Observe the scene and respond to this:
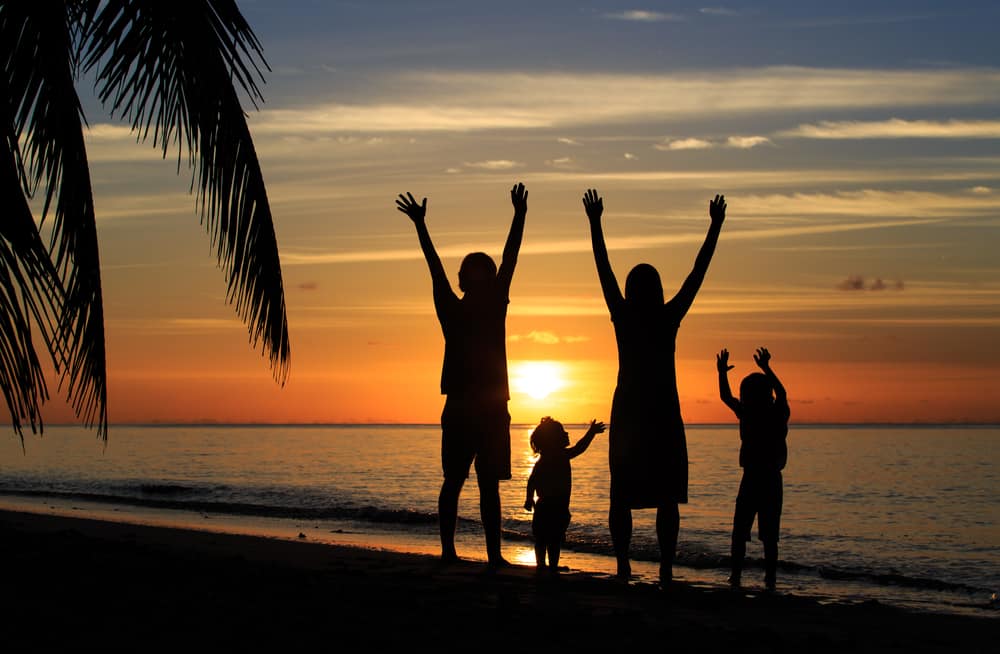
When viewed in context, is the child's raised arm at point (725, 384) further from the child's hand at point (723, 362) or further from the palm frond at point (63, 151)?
the palm frond at point (63, 151)

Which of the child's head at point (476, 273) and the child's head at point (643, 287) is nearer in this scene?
the child's head at point (643, 287)

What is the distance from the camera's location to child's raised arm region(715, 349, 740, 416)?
7.73 m

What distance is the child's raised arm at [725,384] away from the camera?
25.4ft

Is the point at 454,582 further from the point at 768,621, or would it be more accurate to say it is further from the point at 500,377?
the point at 768,621

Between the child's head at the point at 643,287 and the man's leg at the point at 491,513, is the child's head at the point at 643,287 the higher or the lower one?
the higher one

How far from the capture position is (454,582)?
22.4ft

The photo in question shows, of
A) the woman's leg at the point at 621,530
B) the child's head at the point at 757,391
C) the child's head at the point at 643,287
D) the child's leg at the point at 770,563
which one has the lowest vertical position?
the child's leg at the point at 770,563

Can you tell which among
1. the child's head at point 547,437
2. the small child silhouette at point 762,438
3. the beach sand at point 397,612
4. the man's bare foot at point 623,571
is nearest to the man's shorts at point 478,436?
the beach sand at point 397,612

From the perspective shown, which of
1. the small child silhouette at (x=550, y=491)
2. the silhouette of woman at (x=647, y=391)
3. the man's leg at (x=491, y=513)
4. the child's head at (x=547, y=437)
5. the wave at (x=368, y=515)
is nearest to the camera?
the silhouette of woman at (x=647, y=391)

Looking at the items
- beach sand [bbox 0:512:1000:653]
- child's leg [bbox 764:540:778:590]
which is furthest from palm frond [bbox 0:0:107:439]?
child's leg [bbox 764:540:778:590]

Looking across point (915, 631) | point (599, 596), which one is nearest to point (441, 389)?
point (599, 596)

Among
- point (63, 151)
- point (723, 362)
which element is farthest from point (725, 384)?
point (63, 151)

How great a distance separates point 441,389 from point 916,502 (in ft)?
72.6

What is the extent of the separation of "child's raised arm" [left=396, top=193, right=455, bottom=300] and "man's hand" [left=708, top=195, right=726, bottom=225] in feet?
6.14
